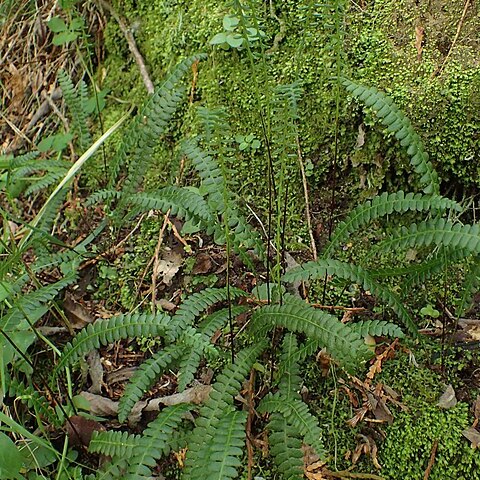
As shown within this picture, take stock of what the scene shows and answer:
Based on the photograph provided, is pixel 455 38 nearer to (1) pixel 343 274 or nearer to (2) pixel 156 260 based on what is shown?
(1) pixel 343 274

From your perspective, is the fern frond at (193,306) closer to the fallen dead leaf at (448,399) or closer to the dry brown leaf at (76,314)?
the dry brown leaf at (76,314)

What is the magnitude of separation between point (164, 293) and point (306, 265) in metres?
0.90

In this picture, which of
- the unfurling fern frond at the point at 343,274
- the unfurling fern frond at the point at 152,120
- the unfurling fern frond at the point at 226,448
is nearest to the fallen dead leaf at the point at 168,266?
the unfurling fern frond at the point at 152,120

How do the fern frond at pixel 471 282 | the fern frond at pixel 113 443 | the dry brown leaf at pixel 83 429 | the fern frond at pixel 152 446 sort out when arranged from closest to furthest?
the fern frond at pixel 152 446
the fern frond at pixel 113 443
the fern frond at pixel 471 282
the dry brown leaf at pixel 83 429

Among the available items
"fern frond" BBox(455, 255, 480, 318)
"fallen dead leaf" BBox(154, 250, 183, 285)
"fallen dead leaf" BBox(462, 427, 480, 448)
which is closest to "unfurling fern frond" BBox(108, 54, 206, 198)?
"fallen dead leaf" BBox(154, 250, 183, 285)

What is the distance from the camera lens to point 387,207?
2283 mm

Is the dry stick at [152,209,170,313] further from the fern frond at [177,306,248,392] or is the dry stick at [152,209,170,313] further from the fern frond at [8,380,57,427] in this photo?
the fern frond at [8,380,57,427]

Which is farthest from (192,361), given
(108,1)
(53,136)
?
(108,1)

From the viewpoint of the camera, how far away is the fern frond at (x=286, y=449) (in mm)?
2010

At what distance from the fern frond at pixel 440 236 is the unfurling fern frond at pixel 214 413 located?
673 mm

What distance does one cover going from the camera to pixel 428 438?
2268mm

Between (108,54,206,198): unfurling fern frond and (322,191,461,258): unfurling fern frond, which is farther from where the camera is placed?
(108,54,206,198): unfurling fern frond

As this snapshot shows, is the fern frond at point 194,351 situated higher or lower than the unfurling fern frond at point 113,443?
higher

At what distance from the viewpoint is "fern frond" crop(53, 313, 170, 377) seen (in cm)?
227
